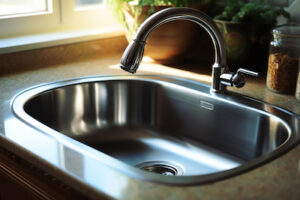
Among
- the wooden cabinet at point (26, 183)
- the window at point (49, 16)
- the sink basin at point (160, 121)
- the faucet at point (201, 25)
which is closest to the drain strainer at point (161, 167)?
the sink basin at point (160, 121)

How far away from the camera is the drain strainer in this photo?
48.2 inches

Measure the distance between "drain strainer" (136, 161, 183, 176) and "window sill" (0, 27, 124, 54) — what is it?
1.97 feet

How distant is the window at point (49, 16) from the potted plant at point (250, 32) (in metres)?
0.61

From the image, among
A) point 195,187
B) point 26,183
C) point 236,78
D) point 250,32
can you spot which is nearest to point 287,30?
point 250,32

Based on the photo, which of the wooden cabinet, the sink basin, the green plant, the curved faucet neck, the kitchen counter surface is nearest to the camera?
the kitchen counter surface

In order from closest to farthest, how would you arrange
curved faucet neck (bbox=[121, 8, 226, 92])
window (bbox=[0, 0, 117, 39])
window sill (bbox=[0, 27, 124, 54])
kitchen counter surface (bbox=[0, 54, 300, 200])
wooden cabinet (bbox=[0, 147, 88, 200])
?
kitchen counter surface (bbox=[0, 54, 300, 200]) < wooden cabinet (bbox=[0, 147, 88, 200]) < curved faucet neck (bbox=[121, 8, 226, 92]) < window sill (bbox=[0, 27, 124, 54]) < window (bbox=[0, 0, 117, 39])

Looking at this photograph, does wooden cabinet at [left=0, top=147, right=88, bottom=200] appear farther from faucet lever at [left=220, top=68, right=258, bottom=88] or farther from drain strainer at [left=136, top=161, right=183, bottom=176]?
faucet lever at [left=220, top=68, right=258, bottom=88]

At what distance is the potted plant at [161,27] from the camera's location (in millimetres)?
1450

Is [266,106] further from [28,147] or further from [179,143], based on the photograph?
[28,147]

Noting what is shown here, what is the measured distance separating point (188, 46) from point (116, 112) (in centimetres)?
36

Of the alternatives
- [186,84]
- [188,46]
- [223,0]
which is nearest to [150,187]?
[186,84]

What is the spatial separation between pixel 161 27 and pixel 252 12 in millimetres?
302

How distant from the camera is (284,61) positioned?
4.04 feet

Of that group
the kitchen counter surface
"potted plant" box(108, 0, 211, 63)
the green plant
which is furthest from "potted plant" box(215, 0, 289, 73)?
the kitchen counter surface
